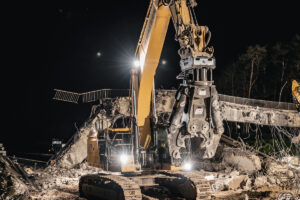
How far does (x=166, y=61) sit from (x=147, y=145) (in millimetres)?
46237

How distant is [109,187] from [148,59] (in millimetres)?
3684

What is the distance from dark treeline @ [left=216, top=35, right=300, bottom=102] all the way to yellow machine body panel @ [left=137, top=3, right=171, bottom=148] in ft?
80.9

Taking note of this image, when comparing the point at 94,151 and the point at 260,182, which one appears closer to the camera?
the point at 94,151

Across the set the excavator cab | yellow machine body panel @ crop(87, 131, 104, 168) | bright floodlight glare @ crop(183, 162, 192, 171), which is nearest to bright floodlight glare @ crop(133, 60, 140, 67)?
the excavator cab

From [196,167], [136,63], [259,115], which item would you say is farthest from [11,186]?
[259,115]

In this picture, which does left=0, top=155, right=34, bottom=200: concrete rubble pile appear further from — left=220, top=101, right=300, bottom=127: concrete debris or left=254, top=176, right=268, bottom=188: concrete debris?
left=220, top=101, right=300, bottom=127: concrete debris

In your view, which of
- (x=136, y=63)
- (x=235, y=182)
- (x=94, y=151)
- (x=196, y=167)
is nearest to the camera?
(x=136, y=63)

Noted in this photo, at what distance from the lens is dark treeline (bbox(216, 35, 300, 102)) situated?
112 ft

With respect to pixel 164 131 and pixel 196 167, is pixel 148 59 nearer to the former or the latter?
pixel 164 131

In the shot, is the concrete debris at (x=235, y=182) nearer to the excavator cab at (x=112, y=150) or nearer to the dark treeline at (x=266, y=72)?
the excavator cab at (x=112, y=150)

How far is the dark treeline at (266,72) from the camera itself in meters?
34.1

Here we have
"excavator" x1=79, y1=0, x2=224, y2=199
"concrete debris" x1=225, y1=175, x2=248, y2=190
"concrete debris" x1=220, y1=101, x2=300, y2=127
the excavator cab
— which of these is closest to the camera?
"excavator" x1=79, y1=0, x2=224, y2=199

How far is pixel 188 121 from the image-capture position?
6672 millimetres

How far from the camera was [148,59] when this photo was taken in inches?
391
